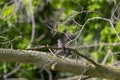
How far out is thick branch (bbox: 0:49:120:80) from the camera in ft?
7.45

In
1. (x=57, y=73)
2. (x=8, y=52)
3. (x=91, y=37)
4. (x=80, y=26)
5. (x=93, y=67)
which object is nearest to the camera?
(x=8, y=52)

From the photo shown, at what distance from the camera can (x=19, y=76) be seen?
626cm

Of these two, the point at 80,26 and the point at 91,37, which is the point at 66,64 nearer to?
the point at 80,26

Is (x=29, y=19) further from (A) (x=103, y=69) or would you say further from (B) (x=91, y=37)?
(A) (x=103, y=69)

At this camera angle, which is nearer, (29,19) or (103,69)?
(103,69)

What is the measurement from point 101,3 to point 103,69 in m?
3.26

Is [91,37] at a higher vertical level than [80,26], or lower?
lower

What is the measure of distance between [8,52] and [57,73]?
434cm

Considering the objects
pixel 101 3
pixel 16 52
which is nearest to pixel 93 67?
pixel 16 52

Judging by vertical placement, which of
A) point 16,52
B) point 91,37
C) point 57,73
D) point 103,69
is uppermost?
point 16,52

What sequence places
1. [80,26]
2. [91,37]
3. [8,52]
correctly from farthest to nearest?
[91,37]
[80,26]
[8,52]

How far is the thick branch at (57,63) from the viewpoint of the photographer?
2.27m

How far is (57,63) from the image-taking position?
92.8 inches

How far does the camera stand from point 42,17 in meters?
6.83
